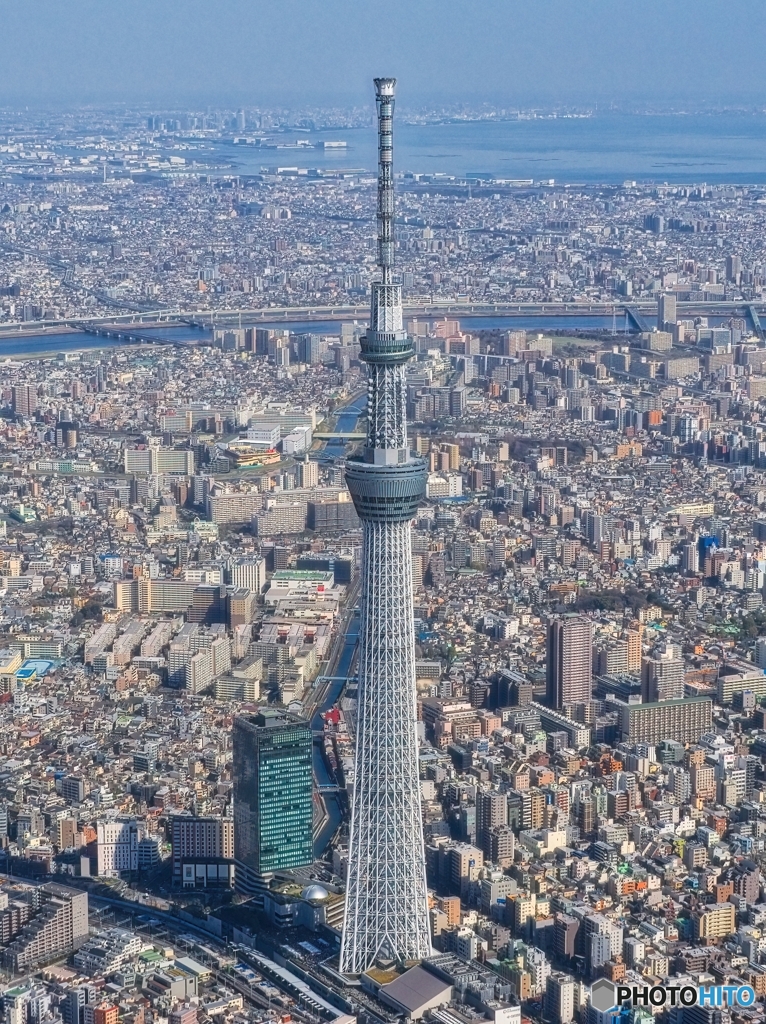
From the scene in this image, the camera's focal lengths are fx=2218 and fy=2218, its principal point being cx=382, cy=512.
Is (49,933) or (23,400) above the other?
(23,400)

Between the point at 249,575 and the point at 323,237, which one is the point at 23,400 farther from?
the point at 323,237

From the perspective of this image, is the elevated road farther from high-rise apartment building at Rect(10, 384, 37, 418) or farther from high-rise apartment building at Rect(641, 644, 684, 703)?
high-rise apartment building at Rect(641, 644, 684, 703)

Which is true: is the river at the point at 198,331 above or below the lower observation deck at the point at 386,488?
below

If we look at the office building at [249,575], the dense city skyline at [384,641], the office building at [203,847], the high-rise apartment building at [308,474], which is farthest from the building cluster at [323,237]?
the office building at [203,847]

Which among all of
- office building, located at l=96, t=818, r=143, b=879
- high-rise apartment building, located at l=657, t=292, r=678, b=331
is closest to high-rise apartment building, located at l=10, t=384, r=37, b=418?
high-rise apartment building, located at l=657, t=292, r=678, b=331

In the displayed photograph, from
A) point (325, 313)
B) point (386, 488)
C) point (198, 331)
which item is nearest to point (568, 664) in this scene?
point (386, 488)

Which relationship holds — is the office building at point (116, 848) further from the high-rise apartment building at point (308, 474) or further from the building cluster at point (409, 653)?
the high-rise apartment building at point (308, 474)
